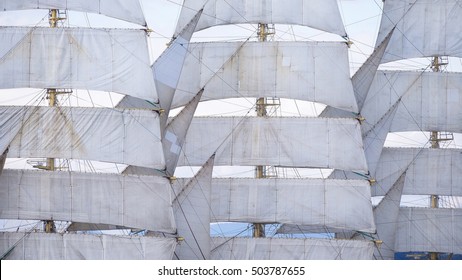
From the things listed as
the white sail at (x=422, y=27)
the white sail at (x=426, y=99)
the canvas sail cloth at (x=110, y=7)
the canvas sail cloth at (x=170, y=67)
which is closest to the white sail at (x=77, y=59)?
the canvas sail cloth at (x=170, y=67)

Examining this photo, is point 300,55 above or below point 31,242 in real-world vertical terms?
above

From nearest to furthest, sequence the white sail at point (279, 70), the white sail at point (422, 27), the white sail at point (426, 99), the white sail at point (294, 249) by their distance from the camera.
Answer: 1. the white sail at point (294, 249)
2. the white sail at point (279, 70)
3. the white sail at point (422, 27)
4. the white sail at point (426, 99)

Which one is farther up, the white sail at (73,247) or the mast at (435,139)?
the mast at (435,139)

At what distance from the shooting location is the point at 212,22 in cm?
6956

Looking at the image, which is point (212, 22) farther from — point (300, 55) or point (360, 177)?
point (360, 177)

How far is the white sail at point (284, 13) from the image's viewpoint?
70000mm

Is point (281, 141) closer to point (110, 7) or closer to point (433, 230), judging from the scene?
point (110, 7)

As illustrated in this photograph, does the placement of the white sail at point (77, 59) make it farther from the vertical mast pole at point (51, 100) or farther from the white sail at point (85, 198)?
the white sail at point (85, 198)

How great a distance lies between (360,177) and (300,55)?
6.46 meters

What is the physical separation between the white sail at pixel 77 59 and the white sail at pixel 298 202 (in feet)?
23.5

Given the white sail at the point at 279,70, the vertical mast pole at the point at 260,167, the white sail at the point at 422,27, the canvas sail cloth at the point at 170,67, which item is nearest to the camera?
the canvas sail cloth at the point at 170,67
